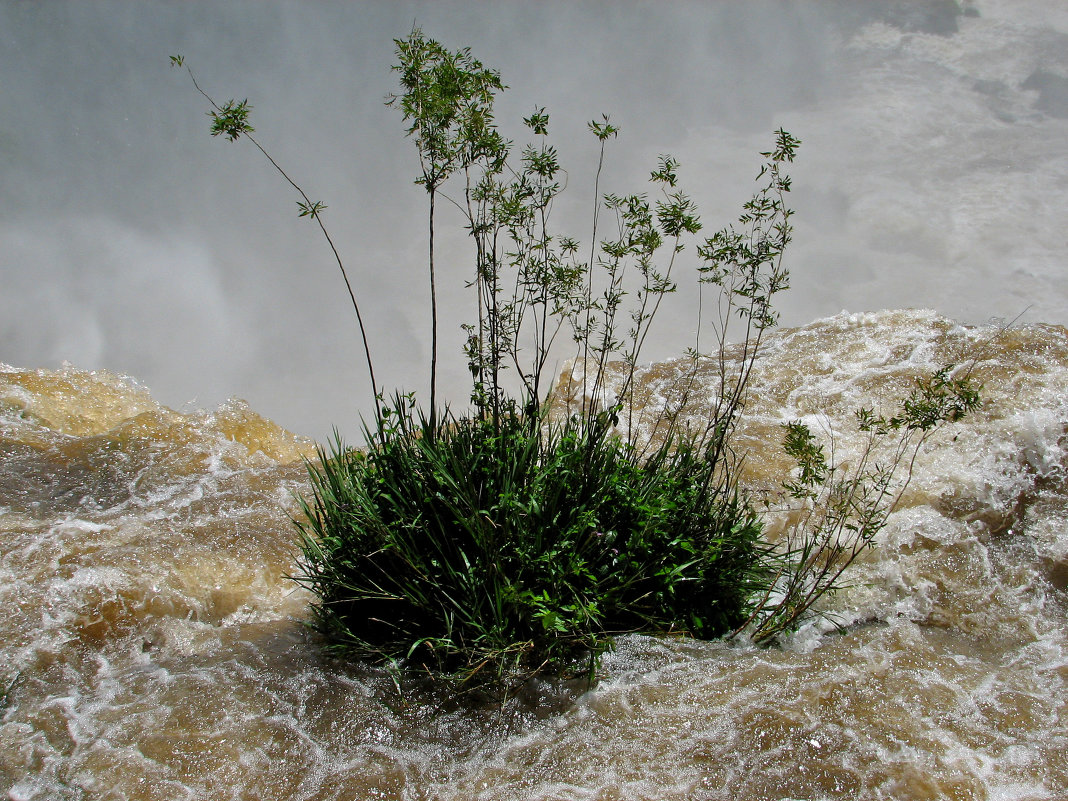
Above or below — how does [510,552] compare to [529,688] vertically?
above

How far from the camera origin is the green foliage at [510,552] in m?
3.40

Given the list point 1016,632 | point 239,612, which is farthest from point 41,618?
point 1016,632

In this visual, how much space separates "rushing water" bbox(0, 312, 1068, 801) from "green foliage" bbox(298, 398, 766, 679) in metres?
0.20

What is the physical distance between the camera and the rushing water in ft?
9.82

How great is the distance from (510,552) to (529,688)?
0.56 metres

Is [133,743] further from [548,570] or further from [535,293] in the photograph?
[535,293]

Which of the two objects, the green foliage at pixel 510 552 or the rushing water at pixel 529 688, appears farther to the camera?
the green foliage at pixel 510 552

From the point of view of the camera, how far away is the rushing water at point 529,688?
9.82 feet

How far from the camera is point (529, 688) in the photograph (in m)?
3.40

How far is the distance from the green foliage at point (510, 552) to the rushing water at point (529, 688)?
200mm

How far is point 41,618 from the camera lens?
417 centimetres

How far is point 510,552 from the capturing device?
3.49m

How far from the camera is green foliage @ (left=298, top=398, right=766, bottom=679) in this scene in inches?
134

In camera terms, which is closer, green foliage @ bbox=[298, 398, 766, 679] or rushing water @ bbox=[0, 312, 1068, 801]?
rushing water @ bbox=[0, 312, 1068, 801]
